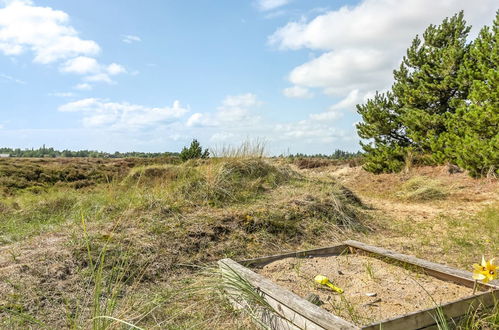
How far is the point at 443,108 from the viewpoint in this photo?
12469 mm

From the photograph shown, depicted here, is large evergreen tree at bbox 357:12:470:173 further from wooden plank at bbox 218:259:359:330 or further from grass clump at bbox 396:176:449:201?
wooden plank at bbox 218:259:359:330

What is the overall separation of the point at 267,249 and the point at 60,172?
13.1 m

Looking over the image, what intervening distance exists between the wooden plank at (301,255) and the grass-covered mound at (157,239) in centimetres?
49

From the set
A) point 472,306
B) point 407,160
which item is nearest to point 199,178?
point 472,306

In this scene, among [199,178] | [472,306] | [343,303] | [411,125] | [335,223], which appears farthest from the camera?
[411,125]

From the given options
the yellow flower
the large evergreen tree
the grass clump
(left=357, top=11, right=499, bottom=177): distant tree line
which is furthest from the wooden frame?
the large evergreen tree

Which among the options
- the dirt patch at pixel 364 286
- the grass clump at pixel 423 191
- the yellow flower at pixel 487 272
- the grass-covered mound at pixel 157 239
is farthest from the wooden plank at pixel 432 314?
the grass clump at pixel 423 191

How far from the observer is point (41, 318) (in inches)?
102

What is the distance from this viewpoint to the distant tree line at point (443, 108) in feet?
31.5

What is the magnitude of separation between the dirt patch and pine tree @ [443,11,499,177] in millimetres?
8038

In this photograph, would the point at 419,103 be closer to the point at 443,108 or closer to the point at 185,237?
the point at 443,108

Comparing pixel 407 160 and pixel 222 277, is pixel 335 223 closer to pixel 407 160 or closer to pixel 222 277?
pixel 222 277

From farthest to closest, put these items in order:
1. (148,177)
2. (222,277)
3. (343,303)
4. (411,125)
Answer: (411,125) → (148,177) → (222,277) → (343,303)

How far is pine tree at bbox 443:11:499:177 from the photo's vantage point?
9234mm
